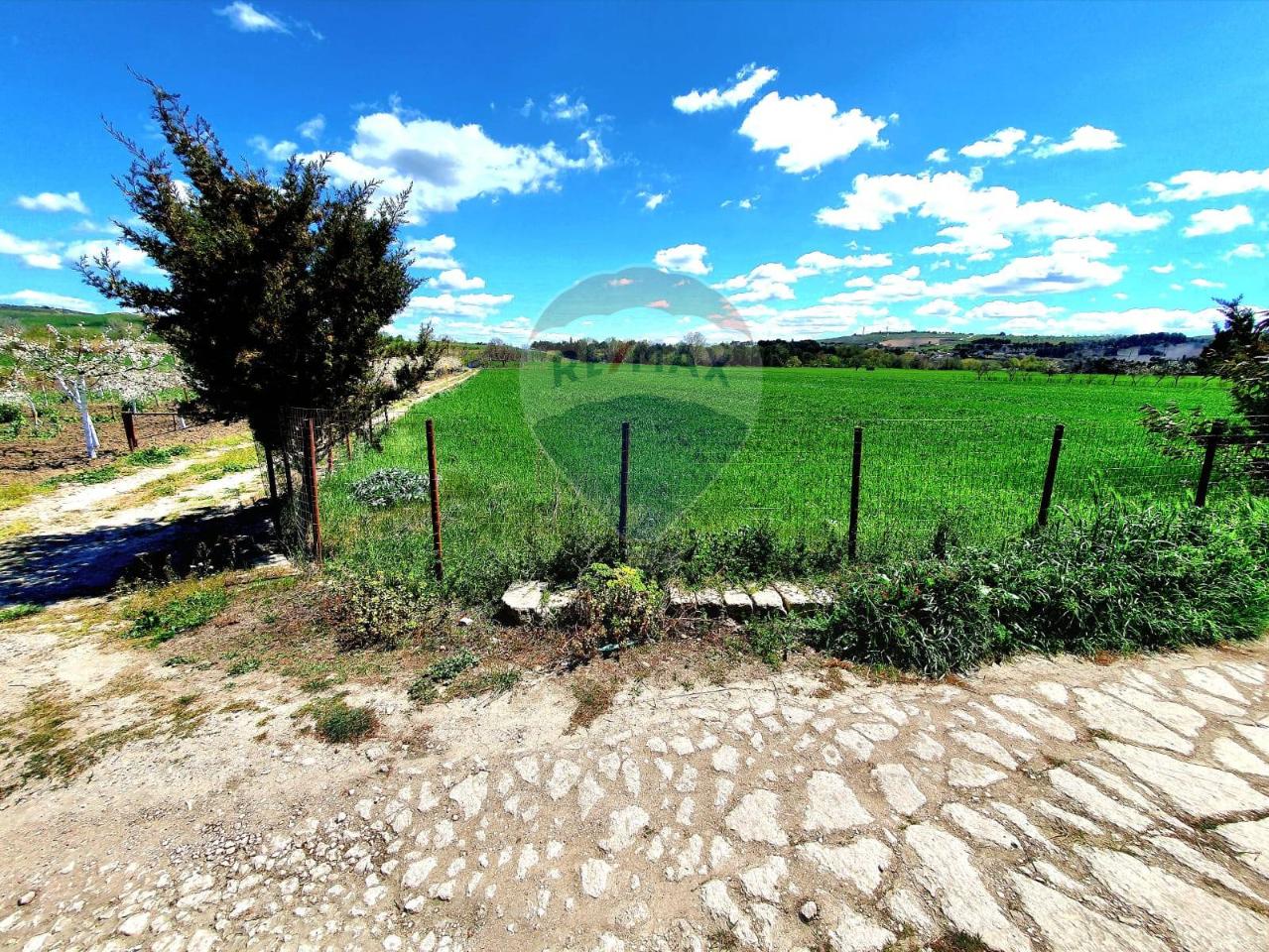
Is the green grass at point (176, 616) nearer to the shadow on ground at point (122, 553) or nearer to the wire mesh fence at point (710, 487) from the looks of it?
the shadow on ground at point (122, 553)

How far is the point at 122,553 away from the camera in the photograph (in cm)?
699

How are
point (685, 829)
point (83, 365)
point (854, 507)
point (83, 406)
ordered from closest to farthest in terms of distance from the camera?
point (685, 829)
point (854, 507)
point (83, 406)
point (83, 365)

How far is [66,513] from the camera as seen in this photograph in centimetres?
878

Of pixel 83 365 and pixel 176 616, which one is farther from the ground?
pixel 83 365

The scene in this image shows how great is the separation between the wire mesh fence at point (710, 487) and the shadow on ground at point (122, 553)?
74cm

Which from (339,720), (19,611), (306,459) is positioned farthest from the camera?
(306,459)

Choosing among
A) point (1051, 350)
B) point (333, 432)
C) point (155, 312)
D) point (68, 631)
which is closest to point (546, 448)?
point (333, 432)

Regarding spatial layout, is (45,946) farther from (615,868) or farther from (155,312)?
(155,312)

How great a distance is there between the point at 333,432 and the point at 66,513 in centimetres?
590

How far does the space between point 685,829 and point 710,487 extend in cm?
673
